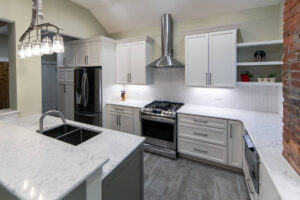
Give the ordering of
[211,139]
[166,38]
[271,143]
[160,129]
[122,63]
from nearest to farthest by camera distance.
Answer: [271,143] < [211,139] < [160,129] < [166,38] < [122,63]

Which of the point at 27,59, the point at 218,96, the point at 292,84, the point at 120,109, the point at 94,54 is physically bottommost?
the point at 120,109

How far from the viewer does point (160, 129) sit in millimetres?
3043

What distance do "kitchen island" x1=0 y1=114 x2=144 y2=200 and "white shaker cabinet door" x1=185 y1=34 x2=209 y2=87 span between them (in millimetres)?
2020

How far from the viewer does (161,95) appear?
3723 millimetres

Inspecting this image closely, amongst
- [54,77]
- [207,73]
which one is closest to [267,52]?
[207,73]

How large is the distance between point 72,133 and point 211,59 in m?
2.52

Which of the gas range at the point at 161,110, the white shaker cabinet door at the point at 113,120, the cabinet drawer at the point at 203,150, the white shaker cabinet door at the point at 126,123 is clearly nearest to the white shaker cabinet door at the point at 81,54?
the white shaker cabinet door at the point at 113,120

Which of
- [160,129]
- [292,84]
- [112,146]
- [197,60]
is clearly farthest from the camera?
[160,129]

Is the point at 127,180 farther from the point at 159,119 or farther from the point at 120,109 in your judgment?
the point at 120,109

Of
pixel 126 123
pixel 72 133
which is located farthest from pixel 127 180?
pixel 126 123

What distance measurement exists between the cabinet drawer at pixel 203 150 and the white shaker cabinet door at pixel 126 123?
3.68 ft

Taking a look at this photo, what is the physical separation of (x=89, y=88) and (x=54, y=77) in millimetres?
2801

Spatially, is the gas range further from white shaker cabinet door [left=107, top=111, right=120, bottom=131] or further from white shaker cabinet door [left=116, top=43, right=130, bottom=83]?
white shaker cabinet door [left=116, top=43, right=130, bottom=83]

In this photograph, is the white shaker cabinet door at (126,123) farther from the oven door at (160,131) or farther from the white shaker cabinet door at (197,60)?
the white shaker cabinet door at (197,60)
